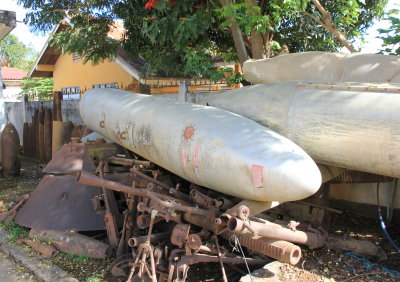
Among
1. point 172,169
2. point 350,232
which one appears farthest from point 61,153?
point 350,232

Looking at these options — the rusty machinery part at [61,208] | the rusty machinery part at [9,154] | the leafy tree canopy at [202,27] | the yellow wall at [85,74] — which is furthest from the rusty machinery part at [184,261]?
the yellow wall at [85,74]

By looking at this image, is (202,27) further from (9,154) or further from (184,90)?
(9,154)

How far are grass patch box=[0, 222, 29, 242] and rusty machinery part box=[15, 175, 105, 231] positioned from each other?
0.15m

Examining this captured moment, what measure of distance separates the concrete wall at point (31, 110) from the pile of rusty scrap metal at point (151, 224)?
494cm

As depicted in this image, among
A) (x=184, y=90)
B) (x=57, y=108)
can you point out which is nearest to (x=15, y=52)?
(x=57, y=108)

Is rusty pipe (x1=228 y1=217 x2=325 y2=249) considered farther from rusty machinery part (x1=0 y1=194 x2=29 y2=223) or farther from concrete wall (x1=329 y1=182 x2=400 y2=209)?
rusty machinery part (x1=0 y1=194 x2=29 y2=223)

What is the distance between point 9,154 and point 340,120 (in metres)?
7.83

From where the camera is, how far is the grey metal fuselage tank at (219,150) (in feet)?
8.92

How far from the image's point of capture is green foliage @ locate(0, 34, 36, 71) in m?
50.3

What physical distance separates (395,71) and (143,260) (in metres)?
3.07

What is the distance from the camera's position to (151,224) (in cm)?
324

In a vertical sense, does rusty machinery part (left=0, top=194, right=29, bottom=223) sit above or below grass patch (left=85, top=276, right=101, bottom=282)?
above

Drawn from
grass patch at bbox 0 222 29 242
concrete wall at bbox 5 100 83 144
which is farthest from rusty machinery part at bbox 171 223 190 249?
concrete wall at bbox 5 100 83 144

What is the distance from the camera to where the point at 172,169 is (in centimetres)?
368
